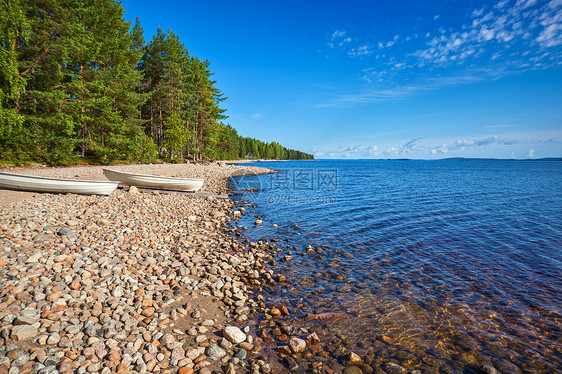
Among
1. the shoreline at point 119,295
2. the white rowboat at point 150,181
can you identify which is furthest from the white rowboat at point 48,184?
the white rowboat at point 150,181

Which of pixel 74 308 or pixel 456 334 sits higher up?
pixel 74 308

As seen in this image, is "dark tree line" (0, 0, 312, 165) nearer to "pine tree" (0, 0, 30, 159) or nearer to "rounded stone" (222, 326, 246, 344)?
"pine tree" (0, 0, 30, 159)

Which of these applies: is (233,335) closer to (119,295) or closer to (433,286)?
(119,295)

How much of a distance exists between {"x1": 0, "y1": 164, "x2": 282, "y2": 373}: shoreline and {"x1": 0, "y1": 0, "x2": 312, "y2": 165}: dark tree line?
2044cm

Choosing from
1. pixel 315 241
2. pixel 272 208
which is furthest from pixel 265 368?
pixel 272 208

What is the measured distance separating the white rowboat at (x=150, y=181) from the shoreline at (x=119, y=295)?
6.99m

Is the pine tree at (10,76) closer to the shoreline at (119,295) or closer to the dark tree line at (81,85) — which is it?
the dark tree line at (81,85)

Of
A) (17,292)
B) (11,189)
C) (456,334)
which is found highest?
(11,189)

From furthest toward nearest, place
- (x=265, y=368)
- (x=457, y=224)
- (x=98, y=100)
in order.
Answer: (x=98, y=100) < (x=457, y=224) < (x=265, y=368)

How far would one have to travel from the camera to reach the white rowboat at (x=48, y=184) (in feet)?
37.0

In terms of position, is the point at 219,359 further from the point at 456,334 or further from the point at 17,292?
the point at 456,334

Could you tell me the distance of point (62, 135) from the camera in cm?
2559

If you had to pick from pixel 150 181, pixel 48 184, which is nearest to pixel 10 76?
pixel 150 181

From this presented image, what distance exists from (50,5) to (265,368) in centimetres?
3739
